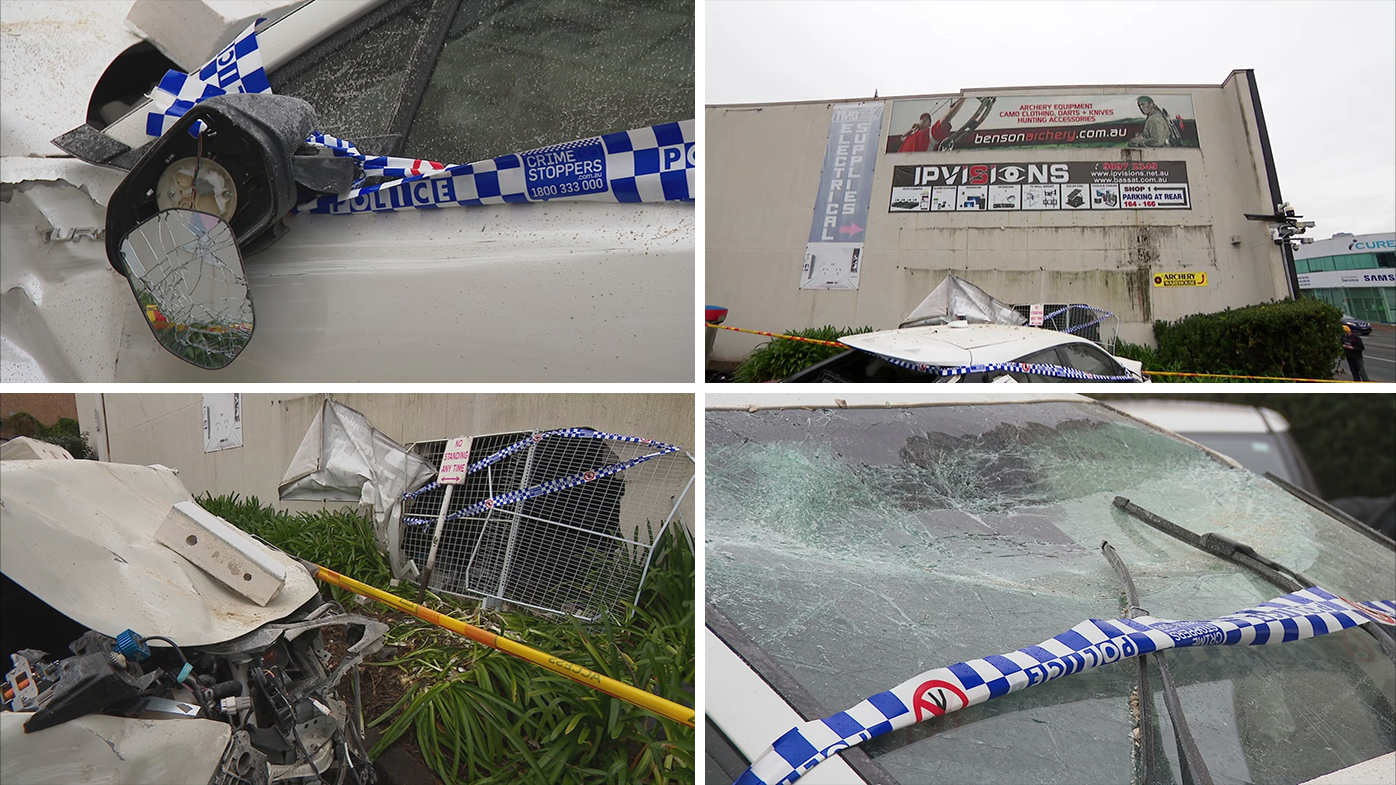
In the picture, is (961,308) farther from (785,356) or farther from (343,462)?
(343,462)

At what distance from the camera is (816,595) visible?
66 centimetres

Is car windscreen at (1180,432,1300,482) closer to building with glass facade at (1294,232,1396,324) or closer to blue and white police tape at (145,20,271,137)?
building with glass facade at (1294,232,1396,324)

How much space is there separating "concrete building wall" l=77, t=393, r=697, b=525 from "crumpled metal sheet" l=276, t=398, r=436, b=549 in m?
0.01

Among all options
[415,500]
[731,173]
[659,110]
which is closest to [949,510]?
[659,110]

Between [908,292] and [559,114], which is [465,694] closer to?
[559,114]

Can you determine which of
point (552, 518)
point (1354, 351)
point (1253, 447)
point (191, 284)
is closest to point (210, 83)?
point (191, 284)

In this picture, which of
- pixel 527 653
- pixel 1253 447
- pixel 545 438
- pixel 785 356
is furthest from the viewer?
pixel 1253 447

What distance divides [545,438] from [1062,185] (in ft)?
3.45

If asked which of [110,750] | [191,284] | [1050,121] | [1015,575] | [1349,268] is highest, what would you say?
[1050,121]

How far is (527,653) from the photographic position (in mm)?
816

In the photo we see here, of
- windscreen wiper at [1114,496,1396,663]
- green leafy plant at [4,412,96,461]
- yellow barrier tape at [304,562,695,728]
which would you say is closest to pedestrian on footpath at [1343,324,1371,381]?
windscreen wiper at [1114,496,1396,663]

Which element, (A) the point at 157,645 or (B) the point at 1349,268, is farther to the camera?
(B) the point at 1349,268

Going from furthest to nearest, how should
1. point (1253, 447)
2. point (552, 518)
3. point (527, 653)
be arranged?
point (1253, 447), point (552, 518), point (527, 653)

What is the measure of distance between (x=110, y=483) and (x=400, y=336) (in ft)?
1.12
